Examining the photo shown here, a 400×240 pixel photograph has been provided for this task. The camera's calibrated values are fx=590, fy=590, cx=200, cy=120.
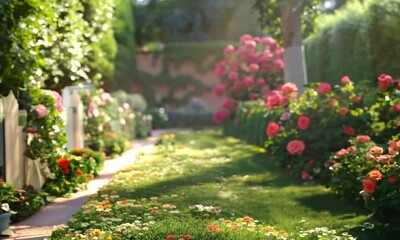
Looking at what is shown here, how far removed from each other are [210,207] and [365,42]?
20.6 feet

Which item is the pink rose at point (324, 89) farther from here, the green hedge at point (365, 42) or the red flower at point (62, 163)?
the red flower at point (62, 163)

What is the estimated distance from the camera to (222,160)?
38.0 ft

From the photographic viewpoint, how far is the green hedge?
1055 cm

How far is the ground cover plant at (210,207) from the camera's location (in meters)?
5.15

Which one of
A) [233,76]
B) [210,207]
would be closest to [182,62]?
[233,76]

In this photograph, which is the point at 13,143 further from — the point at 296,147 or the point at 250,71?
the point at 250,71

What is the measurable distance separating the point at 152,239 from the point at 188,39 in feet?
106

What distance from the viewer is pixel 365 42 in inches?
439

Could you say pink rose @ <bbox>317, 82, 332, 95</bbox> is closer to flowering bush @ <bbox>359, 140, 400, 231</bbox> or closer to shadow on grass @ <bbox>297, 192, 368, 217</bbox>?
shadow on grass @ <bbox>297, 192, 368, 217</bbox>

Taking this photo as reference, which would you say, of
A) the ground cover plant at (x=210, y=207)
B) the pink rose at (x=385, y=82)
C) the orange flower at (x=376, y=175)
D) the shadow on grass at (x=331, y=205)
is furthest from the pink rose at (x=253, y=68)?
the orange flower at (x=376, y=175)

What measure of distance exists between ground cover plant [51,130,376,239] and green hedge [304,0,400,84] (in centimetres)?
271

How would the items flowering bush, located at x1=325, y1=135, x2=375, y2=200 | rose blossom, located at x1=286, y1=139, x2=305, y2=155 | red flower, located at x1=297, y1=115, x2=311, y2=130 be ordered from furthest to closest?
red flower, located at x1=297, y1=115, x2=311, y2=130 < rose blossom, located at x1=286, y1=139, x2=305, y2=155 < flowering bush, located at x1=325, y1=135, x2=375, y2=200

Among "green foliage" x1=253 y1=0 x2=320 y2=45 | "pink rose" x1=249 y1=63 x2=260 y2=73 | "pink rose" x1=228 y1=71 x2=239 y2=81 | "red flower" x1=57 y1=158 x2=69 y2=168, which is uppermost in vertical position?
"green foliage" x1=253 y1=0 x2=320 y2=45

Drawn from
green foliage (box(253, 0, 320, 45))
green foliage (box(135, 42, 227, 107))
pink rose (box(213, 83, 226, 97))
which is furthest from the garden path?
green foliage (box(135, 42, 227, 107))
